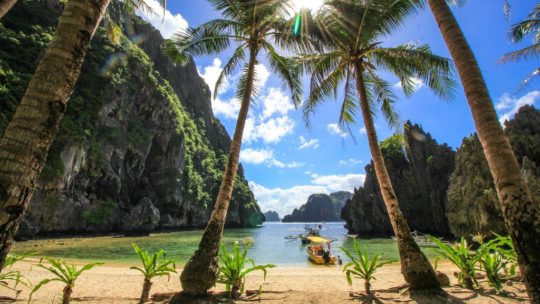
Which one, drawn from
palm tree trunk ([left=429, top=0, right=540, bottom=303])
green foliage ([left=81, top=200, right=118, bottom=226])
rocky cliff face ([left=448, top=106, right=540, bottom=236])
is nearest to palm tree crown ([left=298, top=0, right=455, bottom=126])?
palm tree trunk ([left=429, top=0, right=540, bottom=303])

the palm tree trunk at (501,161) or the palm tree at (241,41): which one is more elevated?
the palm tree at (241,41)

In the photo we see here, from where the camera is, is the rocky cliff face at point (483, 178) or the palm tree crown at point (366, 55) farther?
the rocky cliff face at point (483, 178)

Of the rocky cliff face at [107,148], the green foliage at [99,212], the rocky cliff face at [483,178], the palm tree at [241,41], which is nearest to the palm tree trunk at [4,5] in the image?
the palm tree at [241,41]

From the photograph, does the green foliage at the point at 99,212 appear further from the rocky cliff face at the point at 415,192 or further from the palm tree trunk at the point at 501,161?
the rocky cliff face at the point at 415,192

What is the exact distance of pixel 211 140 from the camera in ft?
385

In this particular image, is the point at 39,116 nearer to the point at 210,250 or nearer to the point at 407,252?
the point at 210,250

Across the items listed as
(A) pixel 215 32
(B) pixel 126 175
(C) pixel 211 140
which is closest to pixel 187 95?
(C) pixel 211 140

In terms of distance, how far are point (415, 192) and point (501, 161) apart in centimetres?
6500

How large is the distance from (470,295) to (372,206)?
6106cm

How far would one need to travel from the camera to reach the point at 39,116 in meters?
2.41

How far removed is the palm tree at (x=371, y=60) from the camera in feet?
25.5

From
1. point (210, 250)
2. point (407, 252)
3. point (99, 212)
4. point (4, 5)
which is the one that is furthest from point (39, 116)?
point (99, 212)

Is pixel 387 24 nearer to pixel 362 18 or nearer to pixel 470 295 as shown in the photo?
pixel 362 18

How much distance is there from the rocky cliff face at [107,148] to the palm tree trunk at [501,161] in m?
28.0
